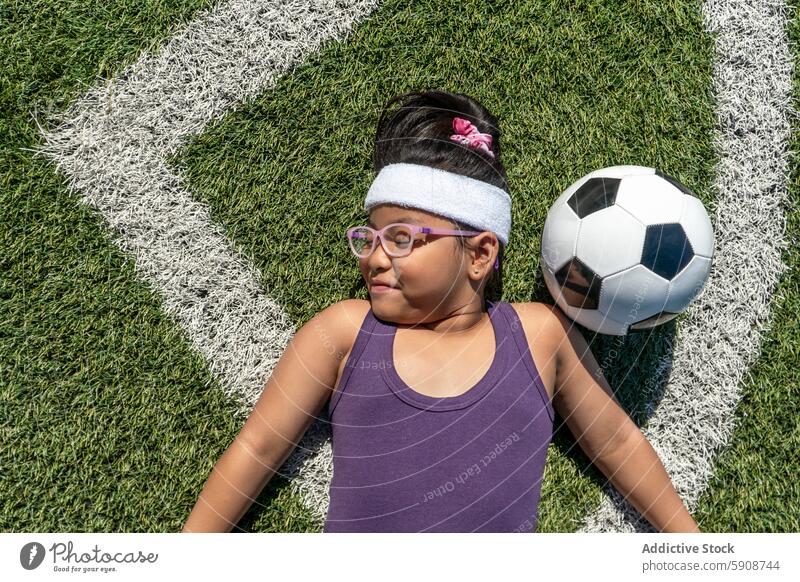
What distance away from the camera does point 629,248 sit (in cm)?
229

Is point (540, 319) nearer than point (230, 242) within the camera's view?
Yes

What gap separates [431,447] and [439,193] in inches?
37.5

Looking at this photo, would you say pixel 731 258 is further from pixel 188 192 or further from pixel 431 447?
pixel 188 192

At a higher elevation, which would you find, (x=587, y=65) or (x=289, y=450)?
(x=587, y=65)

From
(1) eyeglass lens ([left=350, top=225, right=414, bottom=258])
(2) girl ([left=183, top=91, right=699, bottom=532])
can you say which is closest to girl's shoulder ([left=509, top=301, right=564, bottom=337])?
(2) girl ([left=183, top=91, right=699, bottom=532])

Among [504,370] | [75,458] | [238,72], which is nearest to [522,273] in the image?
[504,370]

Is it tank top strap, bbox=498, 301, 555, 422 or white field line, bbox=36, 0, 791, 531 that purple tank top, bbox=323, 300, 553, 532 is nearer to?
tank top strap, bbox=498, 301, 555, 422

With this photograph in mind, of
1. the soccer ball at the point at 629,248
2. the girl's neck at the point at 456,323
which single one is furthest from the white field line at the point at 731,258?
the girl's neck at the point at 456,323

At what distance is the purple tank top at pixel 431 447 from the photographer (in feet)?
7.83

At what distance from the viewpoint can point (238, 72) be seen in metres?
Result: 2.79

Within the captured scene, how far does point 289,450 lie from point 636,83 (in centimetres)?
224

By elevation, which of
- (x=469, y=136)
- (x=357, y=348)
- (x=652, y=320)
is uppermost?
(x=469, y=136)

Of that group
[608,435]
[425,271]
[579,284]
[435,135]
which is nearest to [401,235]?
[425,271]
